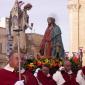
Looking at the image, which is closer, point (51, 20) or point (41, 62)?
A: point (41, 62)

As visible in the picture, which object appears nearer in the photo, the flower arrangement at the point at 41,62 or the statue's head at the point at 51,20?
the flower arrangement at the point at 41,62

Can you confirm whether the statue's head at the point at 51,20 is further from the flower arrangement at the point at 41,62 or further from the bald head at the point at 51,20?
the flower arrangement at the point at 41,62

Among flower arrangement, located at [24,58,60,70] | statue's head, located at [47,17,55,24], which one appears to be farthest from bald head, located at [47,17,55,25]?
flower arrangement, located at [24,58,60,70]

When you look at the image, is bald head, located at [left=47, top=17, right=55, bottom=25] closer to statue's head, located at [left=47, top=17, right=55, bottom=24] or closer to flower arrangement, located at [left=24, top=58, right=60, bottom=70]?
statue's head, located at [left=47, top=17, right=55, bottom=24]

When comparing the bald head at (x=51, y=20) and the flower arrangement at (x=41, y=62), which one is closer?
the flower arrangement at (x=41, y=62)

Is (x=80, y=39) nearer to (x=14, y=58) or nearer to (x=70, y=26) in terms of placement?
(x=70, y=26)

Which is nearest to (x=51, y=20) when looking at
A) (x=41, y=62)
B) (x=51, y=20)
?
(x=51, y=20)

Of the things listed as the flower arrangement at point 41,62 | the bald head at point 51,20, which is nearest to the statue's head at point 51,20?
the bald head at point 51,20

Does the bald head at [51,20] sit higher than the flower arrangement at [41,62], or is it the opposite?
the bald head at [51,20]

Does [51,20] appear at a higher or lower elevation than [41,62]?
higher

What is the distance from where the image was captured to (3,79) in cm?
877

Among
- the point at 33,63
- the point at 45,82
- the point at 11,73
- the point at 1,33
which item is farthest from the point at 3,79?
the point at 1,33

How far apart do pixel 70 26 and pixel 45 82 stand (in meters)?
44.7

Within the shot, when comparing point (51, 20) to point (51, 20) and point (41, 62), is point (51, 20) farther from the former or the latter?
point (41, 62)
